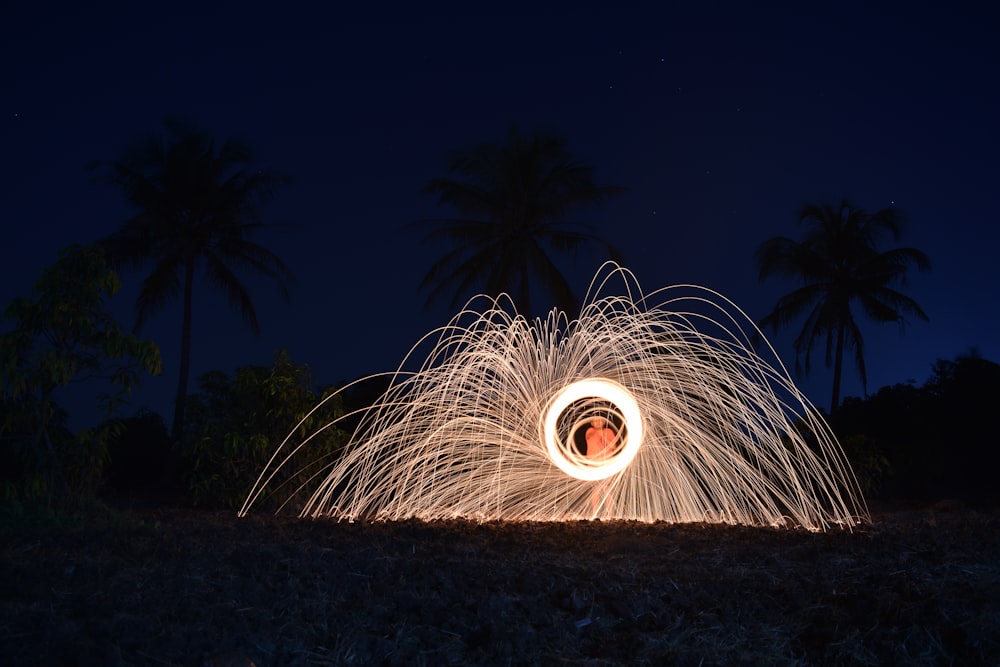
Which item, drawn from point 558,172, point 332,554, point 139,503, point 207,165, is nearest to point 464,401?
point 332,554

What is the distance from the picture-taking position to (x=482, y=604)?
399 cm

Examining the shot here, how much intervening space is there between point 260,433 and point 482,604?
8.45m

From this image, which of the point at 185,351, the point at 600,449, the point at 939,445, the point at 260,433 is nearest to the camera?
the point at 600,449

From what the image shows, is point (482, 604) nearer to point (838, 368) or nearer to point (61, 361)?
point (61, 361)

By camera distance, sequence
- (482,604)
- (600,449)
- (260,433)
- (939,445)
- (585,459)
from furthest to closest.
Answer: (939,445), (260,433), (600,449), (585,459), (482,604)

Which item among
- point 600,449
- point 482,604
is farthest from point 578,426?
→ point 482,604

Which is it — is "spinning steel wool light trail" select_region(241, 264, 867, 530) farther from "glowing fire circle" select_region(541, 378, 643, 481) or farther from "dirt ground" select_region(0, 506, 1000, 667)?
"dirt ground" select_region(0, 506, 1000, 667)

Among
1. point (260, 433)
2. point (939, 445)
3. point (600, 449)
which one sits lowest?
point (600, 449)

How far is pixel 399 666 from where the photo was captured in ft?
11.1

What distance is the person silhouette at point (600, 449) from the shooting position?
837 cm

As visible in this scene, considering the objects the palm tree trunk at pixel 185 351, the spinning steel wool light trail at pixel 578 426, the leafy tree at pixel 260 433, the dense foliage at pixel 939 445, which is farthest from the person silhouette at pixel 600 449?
the palm tree trunk at pixel 185 351

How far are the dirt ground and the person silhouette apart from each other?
8.94ft

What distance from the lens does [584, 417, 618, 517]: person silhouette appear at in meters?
8.37

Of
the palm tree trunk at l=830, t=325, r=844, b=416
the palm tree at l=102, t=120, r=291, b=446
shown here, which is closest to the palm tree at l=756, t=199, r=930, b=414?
the palm tree trunk at l=830, t=325, r=844, b=416
